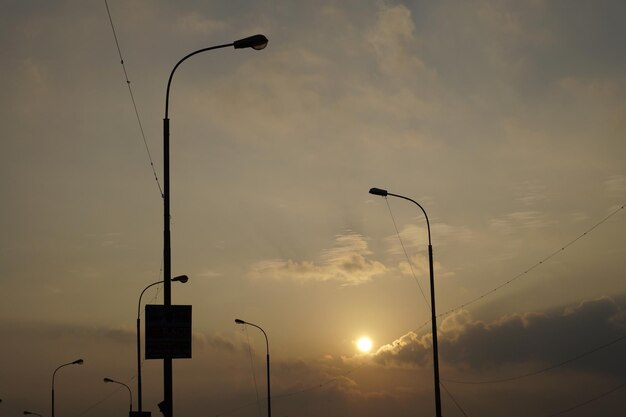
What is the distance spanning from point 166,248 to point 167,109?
4.13m

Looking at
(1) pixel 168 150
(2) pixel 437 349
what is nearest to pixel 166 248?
(1) pixel 168 150

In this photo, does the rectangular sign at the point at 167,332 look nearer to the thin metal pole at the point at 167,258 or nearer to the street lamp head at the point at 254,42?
the thin metal pole at the point at 167,258

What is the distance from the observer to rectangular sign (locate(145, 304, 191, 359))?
851 inches

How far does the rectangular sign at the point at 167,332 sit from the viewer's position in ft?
70.9

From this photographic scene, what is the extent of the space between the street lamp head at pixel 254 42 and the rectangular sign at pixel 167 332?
24.1 ft

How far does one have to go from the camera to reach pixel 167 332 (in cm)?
2178

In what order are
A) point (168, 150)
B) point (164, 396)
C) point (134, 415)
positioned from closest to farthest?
point (164, 396) → point (168, 150) → point (134, 415)

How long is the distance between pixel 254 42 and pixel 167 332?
8242mm

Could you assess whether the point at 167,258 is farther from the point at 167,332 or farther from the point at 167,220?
the point at 167,332

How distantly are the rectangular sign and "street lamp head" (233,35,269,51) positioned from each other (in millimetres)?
7342

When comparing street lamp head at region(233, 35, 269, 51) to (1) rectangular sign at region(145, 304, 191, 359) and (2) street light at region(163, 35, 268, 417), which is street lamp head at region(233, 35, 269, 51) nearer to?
(2) street light at region(163, 35, 268, 417)

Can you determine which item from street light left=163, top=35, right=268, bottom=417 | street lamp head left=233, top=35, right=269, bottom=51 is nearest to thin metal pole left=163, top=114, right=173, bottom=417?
street light left=163, top=35, right=268, bottom=417

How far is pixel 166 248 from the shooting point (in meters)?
22.2

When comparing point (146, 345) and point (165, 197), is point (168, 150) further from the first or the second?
point (146, 345)
